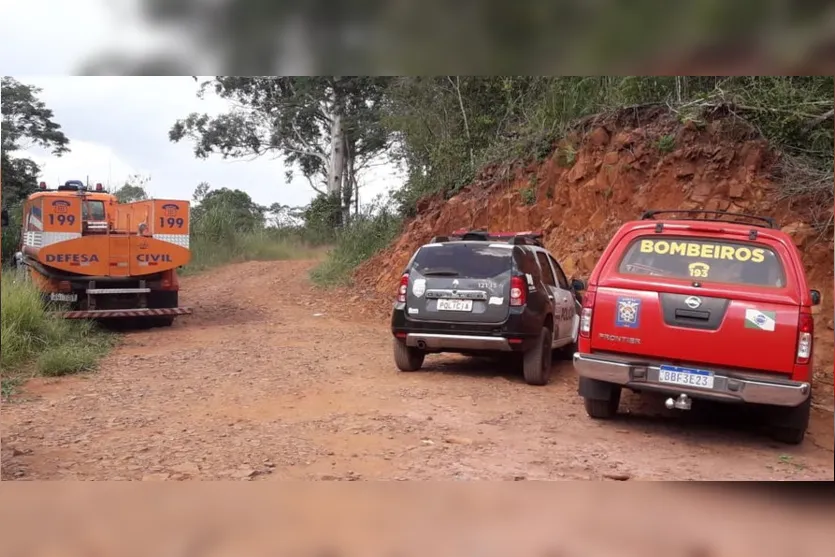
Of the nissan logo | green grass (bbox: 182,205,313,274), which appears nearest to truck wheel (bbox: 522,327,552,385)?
the nissan logo

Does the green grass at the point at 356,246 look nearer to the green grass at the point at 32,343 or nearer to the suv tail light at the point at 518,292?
the green grass at the point at 32,343

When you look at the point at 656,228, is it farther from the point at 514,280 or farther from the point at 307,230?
the point at 307,230

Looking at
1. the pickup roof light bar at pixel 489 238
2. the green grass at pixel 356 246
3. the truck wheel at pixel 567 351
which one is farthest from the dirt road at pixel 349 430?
the green grass at pixel 356 246

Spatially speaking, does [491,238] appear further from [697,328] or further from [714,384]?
[714,384]

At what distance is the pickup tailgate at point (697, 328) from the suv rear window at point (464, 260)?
6.76 ft

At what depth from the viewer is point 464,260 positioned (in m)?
8.12

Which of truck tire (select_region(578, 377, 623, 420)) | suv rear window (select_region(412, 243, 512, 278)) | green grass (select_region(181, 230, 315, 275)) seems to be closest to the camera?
truck tire (select_region(578, 377, 623, 420))

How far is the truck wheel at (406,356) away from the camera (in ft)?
27.9

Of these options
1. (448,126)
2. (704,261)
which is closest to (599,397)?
(704,261)

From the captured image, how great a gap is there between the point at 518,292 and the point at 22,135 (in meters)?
13.4

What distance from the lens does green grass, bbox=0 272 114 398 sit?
333 inches

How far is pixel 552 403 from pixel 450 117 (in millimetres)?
11938

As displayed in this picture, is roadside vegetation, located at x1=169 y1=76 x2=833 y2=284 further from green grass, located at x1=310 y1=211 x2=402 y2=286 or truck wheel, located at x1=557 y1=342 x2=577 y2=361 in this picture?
truck wheel, located at x1=557 y1=342 x2=577 y2=361
